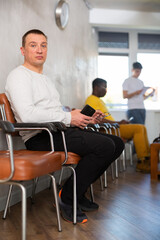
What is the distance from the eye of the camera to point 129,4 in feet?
18.6

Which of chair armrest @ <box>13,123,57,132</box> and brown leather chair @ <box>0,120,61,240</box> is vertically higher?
chair armrest @ <box>13,123,57,132</box>

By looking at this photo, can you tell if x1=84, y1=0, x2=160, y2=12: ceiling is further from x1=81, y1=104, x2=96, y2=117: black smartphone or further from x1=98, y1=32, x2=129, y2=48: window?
x1=81, y1=104, x2=96, y2=117: black smartphone

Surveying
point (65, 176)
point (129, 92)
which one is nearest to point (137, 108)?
point (129, 92)

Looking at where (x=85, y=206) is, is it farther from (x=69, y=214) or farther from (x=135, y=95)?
(x=135, y=95)

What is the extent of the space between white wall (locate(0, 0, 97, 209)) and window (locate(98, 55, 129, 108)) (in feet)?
1.28

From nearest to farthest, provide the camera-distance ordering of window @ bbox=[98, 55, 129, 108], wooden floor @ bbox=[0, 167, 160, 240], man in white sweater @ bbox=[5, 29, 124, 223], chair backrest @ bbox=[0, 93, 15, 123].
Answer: wooden floor @ bbox=[0, 167, 160, 240] < man in white sweater @ bbox=[5, 29, 124, 223] < chair backrest @ bbox=[0, 93, 15, 123] < window @ bbox=[98, 55, 129, 108]

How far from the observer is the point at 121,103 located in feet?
21.1

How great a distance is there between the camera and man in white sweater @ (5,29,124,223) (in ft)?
6.48

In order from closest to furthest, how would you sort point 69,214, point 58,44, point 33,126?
1. point 33,126
2. point 69,214
3. point 58,44

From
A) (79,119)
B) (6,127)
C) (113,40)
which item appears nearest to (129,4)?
(113,40)

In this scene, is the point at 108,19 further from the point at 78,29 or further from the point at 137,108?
the point at 137,108

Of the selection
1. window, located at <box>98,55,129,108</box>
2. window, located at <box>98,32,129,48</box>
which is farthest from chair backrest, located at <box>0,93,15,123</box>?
window, located at <box>98,32,129,48</box>

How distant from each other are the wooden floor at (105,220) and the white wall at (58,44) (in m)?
0.30

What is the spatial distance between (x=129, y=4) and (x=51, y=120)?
436 centimetres
